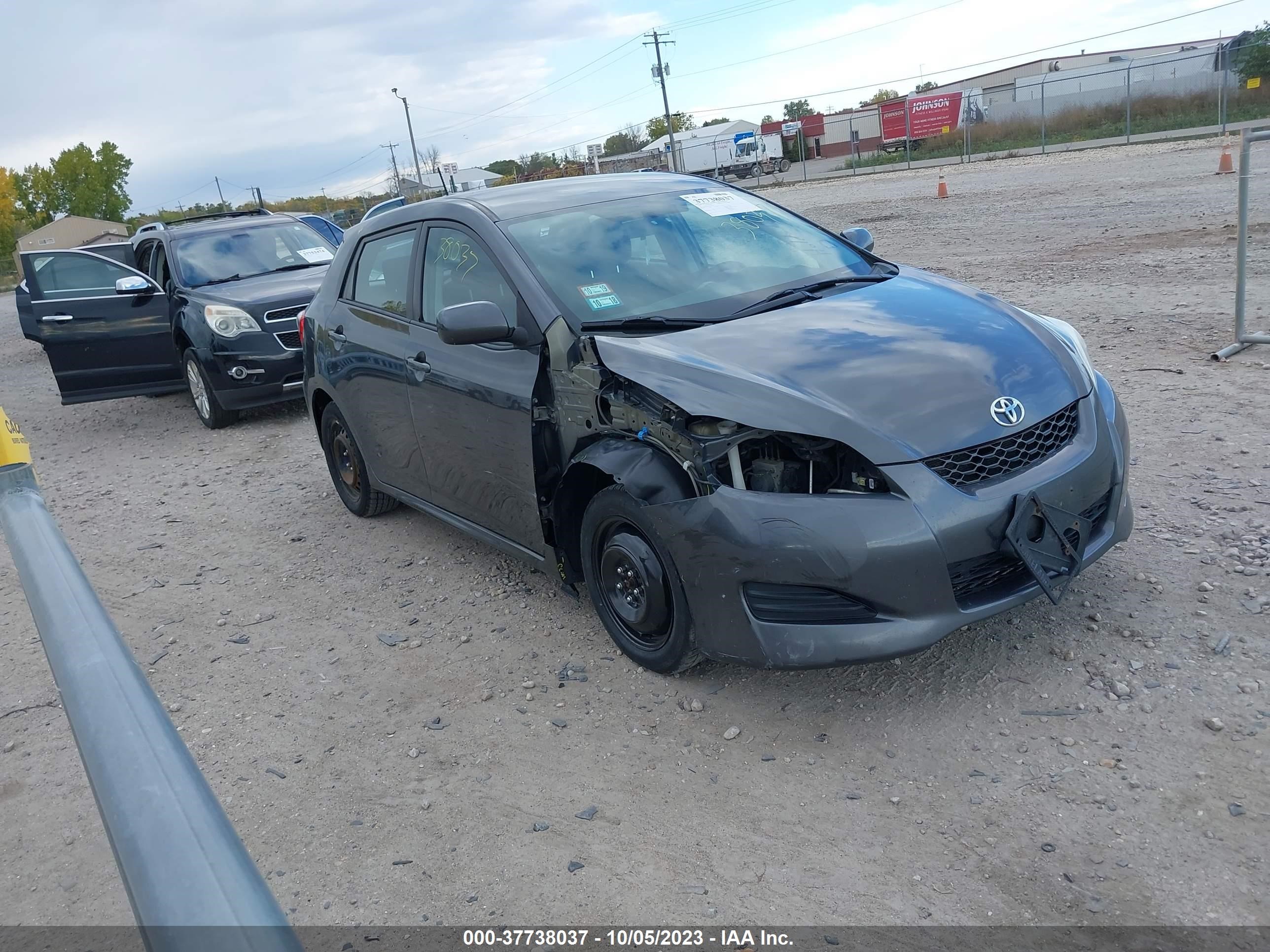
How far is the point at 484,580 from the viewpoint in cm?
520

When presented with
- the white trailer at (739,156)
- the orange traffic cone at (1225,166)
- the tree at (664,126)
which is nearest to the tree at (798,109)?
the tree at (664,126)

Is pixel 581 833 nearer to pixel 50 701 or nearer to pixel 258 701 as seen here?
pixel 258 701

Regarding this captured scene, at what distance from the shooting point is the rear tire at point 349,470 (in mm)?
6090

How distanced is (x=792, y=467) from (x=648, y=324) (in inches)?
38.0

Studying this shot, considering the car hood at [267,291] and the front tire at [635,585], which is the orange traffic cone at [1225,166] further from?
the front tire at [635,585]

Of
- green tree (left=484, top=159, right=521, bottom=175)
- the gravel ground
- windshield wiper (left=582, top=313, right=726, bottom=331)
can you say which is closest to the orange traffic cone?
the gravel ground

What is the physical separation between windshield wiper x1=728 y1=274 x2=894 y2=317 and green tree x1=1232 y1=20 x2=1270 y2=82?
39.0m

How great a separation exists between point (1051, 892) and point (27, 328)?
49.6 ft

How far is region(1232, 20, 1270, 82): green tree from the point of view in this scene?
3562 centimetres

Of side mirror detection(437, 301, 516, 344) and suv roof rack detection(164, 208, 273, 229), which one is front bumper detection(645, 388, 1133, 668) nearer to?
side mirror detection(437, 301, 516, 344)

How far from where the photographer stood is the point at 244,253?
1061 centimetres

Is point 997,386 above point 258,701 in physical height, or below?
above

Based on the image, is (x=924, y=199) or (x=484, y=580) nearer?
(x=484, y=580)

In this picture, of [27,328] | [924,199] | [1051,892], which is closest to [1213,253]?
[1051,892]
